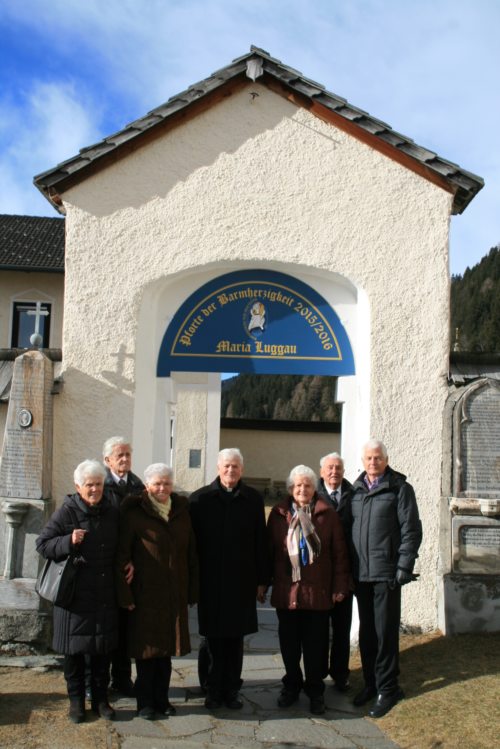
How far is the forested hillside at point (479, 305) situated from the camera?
49.7 meters

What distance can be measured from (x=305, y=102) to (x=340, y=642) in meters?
5.18

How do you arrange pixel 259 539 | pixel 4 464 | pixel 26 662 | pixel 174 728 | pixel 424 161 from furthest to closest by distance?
pixel 424 161 < pixel 4 464 < pixel 26 662 < pixel 259 539 < pixel 174 728

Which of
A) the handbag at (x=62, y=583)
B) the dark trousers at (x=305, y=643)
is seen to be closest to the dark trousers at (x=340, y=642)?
the dark trousers at (x=305, y=643)

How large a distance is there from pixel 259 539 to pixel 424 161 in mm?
4191

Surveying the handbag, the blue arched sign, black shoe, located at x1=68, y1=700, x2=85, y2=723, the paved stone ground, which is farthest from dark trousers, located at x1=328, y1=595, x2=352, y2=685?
the blue arched sign

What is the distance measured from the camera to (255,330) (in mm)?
7984

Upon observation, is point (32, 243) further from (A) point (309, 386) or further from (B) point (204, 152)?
(A) point (309, 386)

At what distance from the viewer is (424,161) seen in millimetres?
7445

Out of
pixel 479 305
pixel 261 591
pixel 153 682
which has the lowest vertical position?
pixel 153 682

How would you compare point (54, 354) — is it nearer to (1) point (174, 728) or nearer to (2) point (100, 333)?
(2) point (100, 333)

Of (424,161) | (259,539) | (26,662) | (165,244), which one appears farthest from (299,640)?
(424,161)

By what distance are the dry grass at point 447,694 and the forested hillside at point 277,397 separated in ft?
142

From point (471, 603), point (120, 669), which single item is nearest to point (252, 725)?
point (120, 669)

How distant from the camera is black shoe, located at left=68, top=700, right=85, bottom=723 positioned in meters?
5.05
